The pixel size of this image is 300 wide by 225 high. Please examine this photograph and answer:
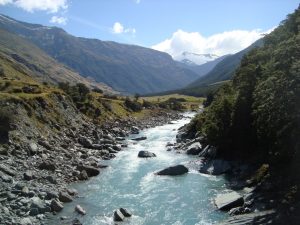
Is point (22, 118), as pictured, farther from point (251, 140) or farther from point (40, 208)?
point (251, 140)

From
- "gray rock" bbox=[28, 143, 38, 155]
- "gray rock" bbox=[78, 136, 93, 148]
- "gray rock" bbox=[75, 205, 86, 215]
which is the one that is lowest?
"gray rock" bbox=[75, 205, 86, 215]

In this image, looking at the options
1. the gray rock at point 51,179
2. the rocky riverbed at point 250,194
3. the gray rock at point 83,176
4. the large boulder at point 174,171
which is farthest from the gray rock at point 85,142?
the gray rock at point 51,179

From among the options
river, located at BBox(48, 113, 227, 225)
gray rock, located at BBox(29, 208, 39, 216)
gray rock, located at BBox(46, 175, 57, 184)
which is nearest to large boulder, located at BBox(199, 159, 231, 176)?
river, located at BBox(48, 113, 227, 225)

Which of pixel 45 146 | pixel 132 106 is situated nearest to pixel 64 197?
pixel 45 146

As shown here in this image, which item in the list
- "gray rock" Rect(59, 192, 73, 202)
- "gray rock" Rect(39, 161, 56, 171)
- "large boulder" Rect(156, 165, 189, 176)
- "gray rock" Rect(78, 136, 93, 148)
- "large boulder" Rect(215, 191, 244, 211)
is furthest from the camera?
"gray rock" Rect(78, 136, 93, 148)

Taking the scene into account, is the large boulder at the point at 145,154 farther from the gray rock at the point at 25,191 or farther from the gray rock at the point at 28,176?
the gray rock at the point at 25,191

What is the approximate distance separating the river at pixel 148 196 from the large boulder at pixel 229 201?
90 cm

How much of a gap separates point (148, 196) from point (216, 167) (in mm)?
16130

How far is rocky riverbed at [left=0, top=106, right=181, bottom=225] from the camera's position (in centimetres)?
4222

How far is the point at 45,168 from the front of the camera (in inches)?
2239

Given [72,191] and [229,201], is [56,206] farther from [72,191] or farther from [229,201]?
[229,201]

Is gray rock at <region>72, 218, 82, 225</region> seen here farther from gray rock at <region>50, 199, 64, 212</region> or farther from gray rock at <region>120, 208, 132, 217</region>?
gray rock at <region>120, 208, 132, 217</region>

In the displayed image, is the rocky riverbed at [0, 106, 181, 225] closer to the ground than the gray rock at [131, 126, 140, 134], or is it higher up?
higher up

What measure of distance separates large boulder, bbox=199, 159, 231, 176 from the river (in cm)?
171
